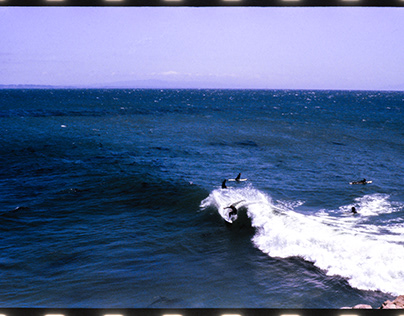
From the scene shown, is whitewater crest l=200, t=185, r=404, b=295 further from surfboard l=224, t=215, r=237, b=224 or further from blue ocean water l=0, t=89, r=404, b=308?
surfboard l=224, t=215, r=237, b=224

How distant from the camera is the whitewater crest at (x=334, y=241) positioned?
1387cm

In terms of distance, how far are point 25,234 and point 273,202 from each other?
18.4 meters

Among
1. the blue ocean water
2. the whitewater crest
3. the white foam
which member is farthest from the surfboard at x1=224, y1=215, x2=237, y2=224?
the white foam

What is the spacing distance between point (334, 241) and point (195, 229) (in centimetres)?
861

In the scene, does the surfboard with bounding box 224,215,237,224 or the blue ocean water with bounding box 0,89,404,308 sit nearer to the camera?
the blue ocean water with bounding box 0,89,404,308

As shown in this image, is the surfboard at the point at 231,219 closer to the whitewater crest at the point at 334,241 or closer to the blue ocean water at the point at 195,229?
the blue ocean water at the point at 195,229

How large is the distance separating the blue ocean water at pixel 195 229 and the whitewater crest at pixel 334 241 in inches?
3.1

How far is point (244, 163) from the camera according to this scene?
1528 inches

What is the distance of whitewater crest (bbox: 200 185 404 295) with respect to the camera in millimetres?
13867

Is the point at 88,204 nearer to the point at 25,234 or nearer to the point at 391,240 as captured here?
the point at 25,234

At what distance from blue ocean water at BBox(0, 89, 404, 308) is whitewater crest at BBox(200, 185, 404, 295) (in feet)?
0.25

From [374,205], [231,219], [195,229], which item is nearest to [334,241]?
[231,219]

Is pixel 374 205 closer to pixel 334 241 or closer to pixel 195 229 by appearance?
pixel 334 241

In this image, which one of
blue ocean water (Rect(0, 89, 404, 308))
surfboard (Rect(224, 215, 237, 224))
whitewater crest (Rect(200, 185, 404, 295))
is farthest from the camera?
surfboard (Rect(224, 215, 237, 224))
